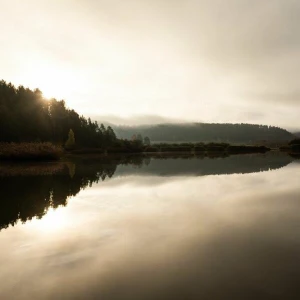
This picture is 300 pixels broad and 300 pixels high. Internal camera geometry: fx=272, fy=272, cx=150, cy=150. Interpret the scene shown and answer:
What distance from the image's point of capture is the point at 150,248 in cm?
754

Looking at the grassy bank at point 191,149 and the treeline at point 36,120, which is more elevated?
the treeline at point 36,120

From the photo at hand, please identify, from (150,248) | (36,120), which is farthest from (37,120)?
(150,248)

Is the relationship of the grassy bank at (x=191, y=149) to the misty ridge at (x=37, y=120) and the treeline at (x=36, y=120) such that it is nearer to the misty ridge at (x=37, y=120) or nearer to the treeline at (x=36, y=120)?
the misty ridge at (x=37, y=120)

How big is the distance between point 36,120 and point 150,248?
7511 centimetres

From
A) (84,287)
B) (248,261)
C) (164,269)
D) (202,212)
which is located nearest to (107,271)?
(84,287)

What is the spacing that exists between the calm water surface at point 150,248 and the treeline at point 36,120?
5968 centimetres

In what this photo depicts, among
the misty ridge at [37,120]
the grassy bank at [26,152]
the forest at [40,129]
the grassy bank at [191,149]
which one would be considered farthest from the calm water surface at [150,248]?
the grassy bank at [191,149]

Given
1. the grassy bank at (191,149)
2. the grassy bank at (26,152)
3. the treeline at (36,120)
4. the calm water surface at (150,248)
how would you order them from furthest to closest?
the grassy bank at (191,149) < the treeline at (36,120) < the grassy bank at (26,152) < the calm water surface at (150,248)

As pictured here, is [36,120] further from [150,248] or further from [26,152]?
[150,248]

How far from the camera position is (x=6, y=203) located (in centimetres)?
1377

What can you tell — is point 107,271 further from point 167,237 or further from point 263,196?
point 263,196

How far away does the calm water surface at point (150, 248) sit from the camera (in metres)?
5.38

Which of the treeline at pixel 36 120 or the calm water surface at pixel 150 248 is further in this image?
the treeline at pixel 36 120

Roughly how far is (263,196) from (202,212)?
18.3ft
